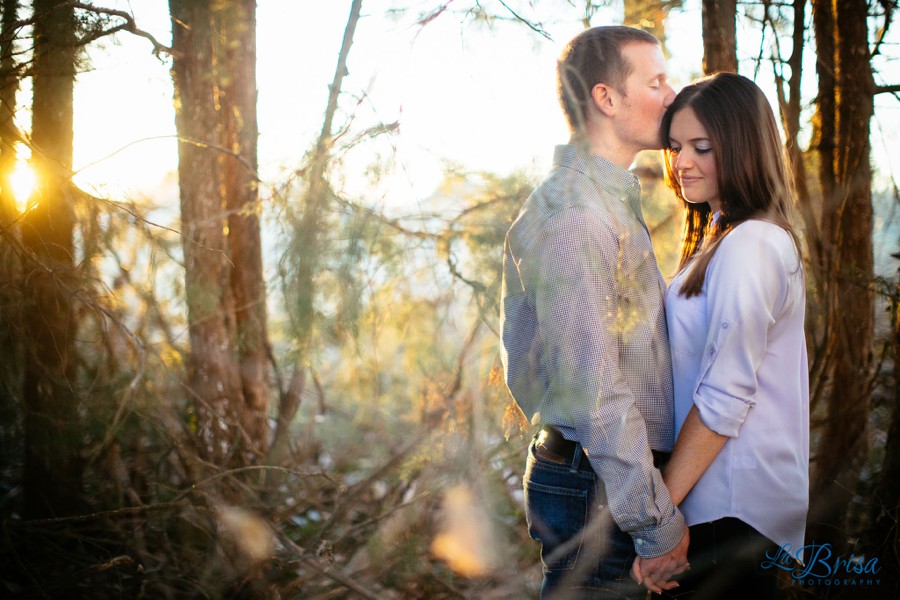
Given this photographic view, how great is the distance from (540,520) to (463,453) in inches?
58.6

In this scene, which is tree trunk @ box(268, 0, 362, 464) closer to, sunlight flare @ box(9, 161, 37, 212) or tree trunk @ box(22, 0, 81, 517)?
tree trunk @ box(22, 0, 81, 517)

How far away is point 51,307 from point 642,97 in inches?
104

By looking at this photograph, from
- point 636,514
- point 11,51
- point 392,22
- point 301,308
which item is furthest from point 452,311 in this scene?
point 11,51

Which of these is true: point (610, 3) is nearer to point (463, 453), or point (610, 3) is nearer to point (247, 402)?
point (463, 453)

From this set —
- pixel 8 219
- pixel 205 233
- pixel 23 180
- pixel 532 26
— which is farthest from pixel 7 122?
pixel 532 26

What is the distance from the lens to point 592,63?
1.65 metres

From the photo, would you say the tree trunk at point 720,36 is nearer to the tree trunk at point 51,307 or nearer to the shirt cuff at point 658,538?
the shirt cuff at point 658,538

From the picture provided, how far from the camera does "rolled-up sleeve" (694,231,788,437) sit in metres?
1.42

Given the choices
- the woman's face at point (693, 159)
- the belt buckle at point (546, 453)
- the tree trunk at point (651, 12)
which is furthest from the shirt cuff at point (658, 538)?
the tree trunk at point (651, 12)

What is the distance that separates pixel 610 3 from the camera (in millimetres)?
2111

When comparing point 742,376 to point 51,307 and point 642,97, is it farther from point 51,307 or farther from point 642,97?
point 51,307

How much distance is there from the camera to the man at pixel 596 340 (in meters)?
1.39

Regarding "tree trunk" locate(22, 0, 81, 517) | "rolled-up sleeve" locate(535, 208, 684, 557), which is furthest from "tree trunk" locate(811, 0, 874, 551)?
"tree trunk" locate(22, 0, 81, 517)

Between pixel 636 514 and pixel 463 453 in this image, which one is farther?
pixel 463 453
